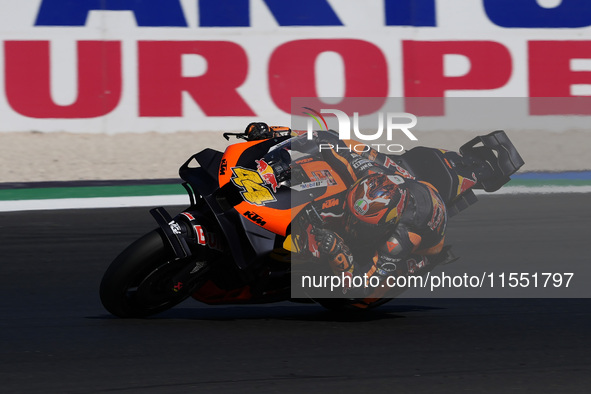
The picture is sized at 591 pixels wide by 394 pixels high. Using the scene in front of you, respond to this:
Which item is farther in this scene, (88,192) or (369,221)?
(88,192)

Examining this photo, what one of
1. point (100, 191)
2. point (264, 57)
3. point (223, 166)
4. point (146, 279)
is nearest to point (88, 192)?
point (100, 191)

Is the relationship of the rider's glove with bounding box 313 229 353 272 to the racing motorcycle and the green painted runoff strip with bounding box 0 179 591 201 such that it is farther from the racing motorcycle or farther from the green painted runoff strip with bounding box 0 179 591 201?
the green painted runoff strip with bounding box 0 179 591 201

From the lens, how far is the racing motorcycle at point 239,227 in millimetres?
4574

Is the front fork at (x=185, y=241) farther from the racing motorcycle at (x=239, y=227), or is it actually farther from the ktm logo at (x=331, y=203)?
the ktm logo at (x=331, y=203)

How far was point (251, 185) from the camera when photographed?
14.8 ft

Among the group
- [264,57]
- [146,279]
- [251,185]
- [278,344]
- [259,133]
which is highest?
[264,57]

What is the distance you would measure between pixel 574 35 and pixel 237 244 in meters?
7.87

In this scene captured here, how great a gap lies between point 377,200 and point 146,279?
1.21 metres

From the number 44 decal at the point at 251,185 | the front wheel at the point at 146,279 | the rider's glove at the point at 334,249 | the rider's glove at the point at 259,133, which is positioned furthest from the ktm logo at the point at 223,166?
the rider's glove at the point at 334,249

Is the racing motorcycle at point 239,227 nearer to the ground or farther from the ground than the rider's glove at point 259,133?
nearer to the ground

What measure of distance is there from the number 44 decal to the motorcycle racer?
231mm

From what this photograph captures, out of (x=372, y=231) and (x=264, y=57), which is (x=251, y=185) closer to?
(x=372, y=231)

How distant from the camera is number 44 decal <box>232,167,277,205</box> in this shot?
177 inches

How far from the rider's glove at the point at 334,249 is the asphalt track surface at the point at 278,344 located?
366 mm
